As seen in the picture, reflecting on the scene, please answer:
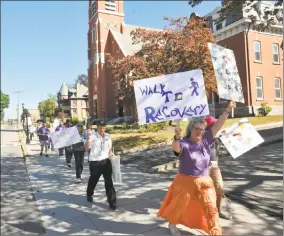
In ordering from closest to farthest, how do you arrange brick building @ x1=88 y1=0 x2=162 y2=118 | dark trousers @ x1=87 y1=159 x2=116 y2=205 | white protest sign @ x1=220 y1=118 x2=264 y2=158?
white protest sign @ x1=220 y1=118 x2=264 y2=158 → dark trousers @ x1=87 y1=159 x2=116 y2=205 → brick building @ x1=88 y1=0 x2=162 y2=118

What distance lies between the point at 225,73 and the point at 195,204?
2232 mm

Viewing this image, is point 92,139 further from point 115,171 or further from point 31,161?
point 31,161

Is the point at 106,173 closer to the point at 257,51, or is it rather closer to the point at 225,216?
the point at 225,216

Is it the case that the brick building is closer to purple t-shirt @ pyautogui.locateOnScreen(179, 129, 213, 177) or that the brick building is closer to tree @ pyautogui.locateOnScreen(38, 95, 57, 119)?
tree @ pyautogui.locateOnScreen(38, 95, 57, 119)

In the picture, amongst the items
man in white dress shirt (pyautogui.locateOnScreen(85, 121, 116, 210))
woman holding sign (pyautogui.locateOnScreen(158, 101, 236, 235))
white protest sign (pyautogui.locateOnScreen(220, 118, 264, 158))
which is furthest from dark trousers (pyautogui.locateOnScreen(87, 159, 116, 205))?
white protest sign (pyautogui.locateOnScreen(220, 118, 264, 158))

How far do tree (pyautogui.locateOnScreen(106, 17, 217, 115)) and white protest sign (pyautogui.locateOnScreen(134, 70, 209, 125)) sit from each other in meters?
10.9

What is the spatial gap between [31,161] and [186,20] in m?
10.8

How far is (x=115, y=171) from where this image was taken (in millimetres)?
7211

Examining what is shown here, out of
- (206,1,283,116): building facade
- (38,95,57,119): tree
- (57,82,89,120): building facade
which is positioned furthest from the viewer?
(57,82,89,120): building facade

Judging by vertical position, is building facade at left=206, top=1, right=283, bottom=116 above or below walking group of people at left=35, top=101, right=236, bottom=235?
above

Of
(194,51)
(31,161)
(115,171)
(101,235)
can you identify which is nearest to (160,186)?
(115,171)

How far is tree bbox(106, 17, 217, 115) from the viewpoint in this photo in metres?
16.3

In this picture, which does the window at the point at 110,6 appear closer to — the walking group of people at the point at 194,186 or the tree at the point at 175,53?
the tree at the point at 175,53

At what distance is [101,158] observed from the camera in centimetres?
643
